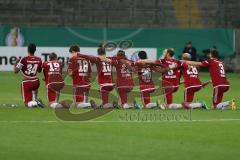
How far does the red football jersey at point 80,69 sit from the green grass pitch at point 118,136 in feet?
6.07

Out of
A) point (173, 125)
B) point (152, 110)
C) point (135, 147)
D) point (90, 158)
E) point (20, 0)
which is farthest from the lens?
point (20, 0)

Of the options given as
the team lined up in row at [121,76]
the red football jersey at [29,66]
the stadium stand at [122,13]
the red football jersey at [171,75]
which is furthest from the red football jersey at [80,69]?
the stadium stand at [122,13]

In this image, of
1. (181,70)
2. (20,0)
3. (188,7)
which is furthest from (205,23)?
(181,70)

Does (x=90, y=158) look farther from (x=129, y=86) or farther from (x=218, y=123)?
(x=129, y=86)

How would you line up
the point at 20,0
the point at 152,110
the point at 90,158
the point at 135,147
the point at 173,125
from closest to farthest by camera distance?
the point at 90,158, the point at 135,147, the point at 173,125, the point at 152,110, the point at 20,0

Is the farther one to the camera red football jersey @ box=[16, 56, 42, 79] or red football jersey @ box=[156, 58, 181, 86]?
red football jersey @ box=[156, 58, 181, 86]

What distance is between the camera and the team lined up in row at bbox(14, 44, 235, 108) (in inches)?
874

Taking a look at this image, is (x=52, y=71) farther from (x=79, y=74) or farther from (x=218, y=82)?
(x=218, y=82)

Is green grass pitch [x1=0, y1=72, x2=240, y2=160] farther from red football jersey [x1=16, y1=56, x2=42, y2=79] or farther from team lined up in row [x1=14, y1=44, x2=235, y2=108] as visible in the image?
red football jersey [x1=16, y1=56, x2=42, y2=79]

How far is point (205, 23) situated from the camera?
147 feet

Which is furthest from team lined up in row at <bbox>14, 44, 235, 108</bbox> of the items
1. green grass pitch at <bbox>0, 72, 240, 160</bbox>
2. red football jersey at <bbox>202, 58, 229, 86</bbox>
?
green grass pitch at <bbox>0, 72, 240, 160</bbox>

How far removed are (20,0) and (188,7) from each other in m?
9.41

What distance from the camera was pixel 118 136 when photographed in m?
15.3

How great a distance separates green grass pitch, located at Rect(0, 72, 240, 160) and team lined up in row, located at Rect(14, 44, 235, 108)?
1321 millimetres
